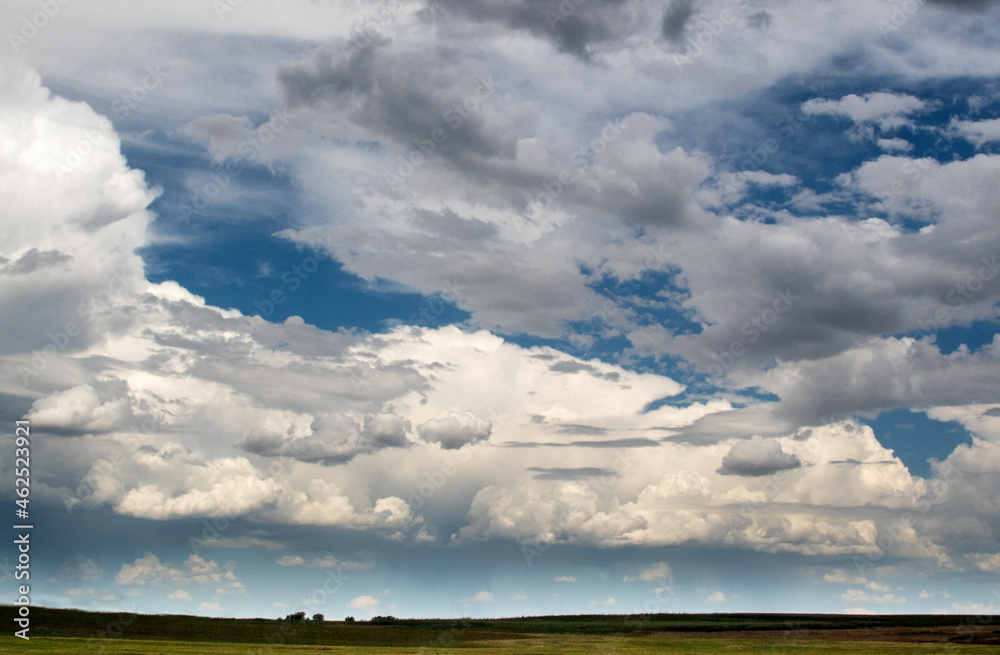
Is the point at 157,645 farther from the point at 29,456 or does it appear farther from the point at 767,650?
the point at 767,650

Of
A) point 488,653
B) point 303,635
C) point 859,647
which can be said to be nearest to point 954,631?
point 859,647

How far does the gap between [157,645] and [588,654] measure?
220ft

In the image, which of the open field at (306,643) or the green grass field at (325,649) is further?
the open field at (306,643)

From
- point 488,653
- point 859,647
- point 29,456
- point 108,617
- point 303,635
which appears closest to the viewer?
point 29,456

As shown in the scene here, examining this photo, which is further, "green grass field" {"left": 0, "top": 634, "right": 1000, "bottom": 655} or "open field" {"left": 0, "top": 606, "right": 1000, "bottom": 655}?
"open field" {"left": 0, "top": 606, "right": 1000, "bottom": 655}

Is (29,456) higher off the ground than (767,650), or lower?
higher

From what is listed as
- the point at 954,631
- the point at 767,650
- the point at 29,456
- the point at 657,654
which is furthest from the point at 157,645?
the point at 954,631

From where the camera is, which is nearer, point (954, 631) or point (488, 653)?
point (488, 653)

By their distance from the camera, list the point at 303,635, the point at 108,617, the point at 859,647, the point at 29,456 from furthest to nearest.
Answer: the point at 108,617
the point at 303,635
the point at 859,647
the point at 29,456

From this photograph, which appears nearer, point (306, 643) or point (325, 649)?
point (325, 649)

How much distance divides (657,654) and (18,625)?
390 ft

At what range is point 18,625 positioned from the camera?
14838 centimetres

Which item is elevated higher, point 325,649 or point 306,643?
point 325,649

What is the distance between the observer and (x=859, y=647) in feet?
479
